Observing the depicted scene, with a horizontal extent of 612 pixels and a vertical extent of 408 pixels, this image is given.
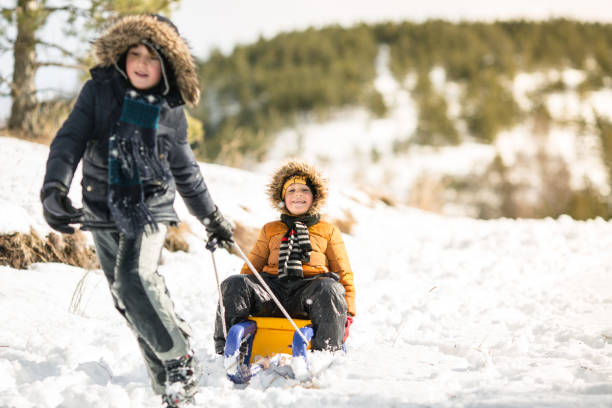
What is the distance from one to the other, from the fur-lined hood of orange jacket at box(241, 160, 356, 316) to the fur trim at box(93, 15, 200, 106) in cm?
129

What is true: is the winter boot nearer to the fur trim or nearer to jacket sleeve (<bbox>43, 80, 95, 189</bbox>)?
jacket sleeve (<bbox>43, 80, 95, 189</bbox>)

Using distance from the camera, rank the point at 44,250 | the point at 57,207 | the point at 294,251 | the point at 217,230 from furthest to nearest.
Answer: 1. the point at 44,250
2. the point at 294,251
3. the point at 217,230
4. the point at 57,207

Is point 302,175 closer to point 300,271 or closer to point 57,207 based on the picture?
point 300,271

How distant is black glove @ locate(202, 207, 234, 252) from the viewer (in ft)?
6.68

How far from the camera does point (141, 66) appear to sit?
174 centimetres

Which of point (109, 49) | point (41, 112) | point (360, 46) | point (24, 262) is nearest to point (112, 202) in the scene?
point (109, 49)

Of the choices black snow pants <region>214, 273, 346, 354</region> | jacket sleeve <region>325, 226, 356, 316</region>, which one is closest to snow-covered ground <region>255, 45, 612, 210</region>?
jacket sleeve <region>325, 226, 356, 316</region>

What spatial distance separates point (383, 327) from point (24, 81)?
509 centimetres

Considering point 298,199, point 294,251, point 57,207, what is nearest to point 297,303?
point 294,251

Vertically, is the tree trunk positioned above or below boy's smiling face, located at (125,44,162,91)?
above

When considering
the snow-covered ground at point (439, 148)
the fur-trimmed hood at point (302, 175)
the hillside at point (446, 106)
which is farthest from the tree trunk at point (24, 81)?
the snow-covered ground at point (439, 148)

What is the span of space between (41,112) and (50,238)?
3.16m

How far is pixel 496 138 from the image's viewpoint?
24047 millimetres

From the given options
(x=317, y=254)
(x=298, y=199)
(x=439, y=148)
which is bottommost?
(x=317, y=254)
